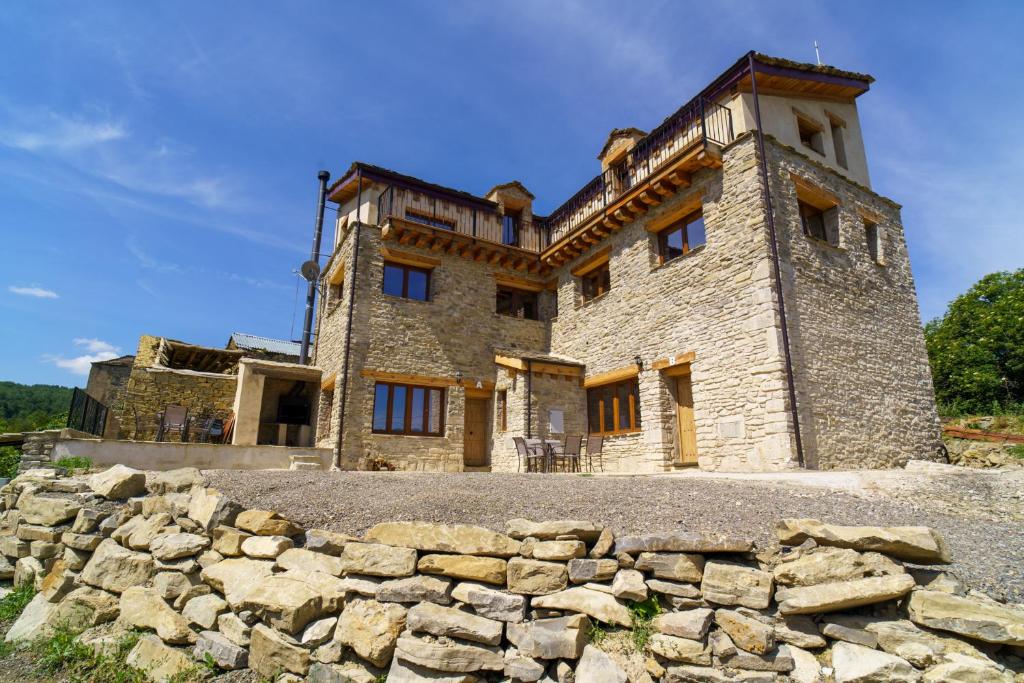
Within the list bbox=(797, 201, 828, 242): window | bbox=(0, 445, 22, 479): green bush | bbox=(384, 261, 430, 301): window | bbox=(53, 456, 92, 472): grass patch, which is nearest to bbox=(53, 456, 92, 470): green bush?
bbox=(53, 456, 92, 472): grass patch

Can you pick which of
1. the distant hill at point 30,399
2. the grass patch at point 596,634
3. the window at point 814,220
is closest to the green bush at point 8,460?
the grass patch at point 596,634

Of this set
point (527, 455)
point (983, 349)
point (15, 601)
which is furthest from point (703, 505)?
point (983, 349)

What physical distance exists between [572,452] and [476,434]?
13.6ft

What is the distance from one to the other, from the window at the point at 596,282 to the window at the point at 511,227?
291 centimetres

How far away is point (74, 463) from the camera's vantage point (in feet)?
27.1

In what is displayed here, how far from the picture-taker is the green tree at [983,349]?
21.5 m

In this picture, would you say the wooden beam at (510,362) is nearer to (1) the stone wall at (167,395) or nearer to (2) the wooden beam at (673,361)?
(2) the wooden beam at (673,361)

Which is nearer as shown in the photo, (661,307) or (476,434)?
(661,307)

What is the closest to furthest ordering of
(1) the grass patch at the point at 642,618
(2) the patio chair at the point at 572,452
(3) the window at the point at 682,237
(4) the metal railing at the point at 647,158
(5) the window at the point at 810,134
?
(1) the grass patch at the point at 642,618
(2) the patio chair at the point at 572,452
(4) the metal railing at the point at 647,158
(3) the window at the point at 682,237
(5) the window at the point at 810,134

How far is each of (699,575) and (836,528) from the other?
3.59 feet

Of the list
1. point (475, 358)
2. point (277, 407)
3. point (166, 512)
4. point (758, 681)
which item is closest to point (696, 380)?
point (475, 358)

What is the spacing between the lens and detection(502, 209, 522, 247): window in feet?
57.0

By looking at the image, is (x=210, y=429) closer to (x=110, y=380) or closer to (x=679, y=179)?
(x=110, y=380)

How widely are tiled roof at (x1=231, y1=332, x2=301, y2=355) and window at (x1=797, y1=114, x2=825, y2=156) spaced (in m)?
18.5
